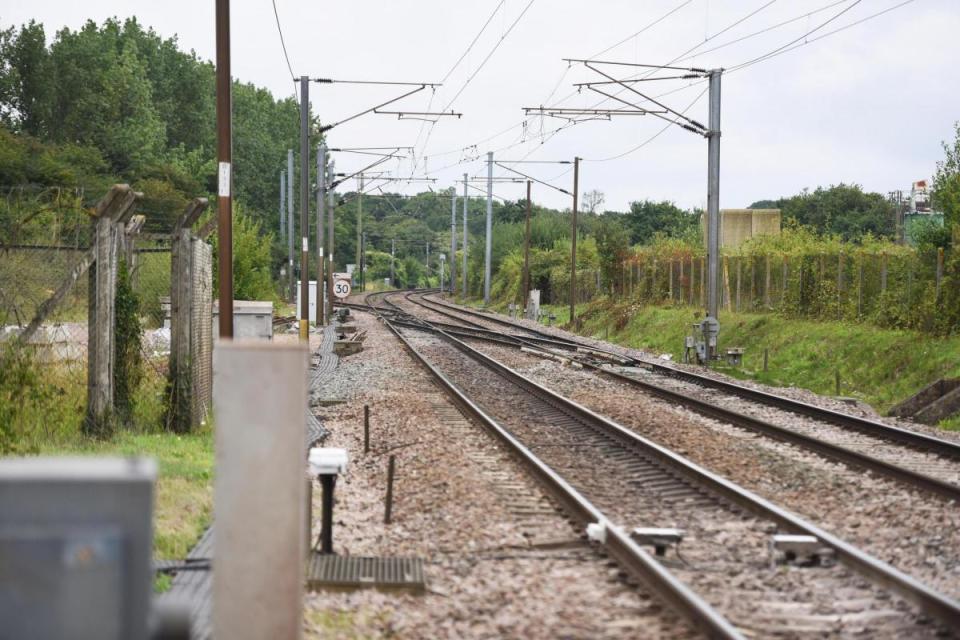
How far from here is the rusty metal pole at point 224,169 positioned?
1260cm

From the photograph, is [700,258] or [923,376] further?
[700,258]

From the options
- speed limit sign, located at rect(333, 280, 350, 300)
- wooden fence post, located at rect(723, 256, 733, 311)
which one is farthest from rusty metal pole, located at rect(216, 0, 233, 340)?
speed limit sign, located at rect(333, 280, 350, 300)

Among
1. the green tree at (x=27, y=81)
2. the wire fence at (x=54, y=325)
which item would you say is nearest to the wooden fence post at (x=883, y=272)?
the wire fence at (x=54, y=325)

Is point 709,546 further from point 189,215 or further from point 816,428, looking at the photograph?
point 816,428

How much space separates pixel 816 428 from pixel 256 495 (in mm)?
12234

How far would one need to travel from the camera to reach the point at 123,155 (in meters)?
74.6

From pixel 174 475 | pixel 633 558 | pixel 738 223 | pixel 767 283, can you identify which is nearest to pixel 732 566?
pixel 633 558

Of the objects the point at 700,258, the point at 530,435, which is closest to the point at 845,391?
the point at 530,435

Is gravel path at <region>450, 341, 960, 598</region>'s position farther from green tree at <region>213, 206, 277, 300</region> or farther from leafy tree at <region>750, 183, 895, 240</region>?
leafy tree at <region>750, 183, 895, 240</region>

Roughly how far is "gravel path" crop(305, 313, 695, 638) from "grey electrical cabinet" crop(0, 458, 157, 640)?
2.87m

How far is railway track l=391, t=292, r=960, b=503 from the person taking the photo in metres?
11.6

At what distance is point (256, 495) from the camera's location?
445 centimetres

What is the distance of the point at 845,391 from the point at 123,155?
61.2m

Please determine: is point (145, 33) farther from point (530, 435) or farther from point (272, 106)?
point (530, 435)
